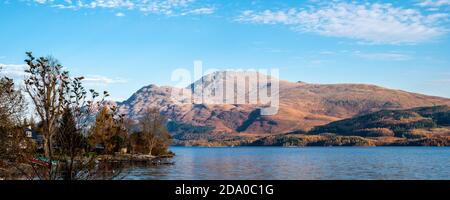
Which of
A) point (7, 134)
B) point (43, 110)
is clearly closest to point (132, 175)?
point (7, 134)

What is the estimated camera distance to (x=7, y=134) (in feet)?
90.5
